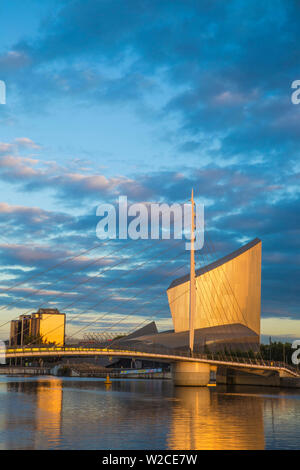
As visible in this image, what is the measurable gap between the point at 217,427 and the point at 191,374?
96.7 feet

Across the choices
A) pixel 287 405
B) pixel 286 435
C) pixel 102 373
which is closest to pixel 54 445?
pixel 286 435

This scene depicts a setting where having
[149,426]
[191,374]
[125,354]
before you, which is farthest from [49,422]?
[191,374]

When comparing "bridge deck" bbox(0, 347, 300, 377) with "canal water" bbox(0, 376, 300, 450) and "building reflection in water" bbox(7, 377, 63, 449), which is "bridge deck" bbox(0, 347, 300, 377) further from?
"building reflection in water" bbox(7, 377, 63, 449)

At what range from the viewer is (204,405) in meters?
30.3

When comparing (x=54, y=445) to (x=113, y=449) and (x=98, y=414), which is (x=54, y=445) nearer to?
(x=113, y=449)

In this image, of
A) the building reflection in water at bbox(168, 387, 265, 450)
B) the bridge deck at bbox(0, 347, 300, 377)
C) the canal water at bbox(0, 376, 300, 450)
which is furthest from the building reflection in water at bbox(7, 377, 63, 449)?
the bridge deck at bbox(0, 347, 300, 377)

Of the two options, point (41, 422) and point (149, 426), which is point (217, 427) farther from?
point (41, 422)

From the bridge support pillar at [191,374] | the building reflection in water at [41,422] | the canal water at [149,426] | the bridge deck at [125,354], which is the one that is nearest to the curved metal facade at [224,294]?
the bridge deck at [125,354]

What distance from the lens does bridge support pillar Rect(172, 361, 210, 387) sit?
49.0m

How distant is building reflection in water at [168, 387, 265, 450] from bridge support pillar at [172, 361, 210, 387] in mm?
18528

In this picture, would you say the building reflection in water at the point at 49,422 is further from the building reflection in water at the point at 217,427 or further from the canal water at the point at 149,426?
the building reflection in water at the point at 217,427

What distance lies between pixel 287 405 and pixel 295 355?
1322 inches

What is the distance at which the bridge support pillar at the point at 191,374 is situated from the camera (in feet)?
161

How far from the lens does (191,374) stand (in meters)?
Answer: 49.3
